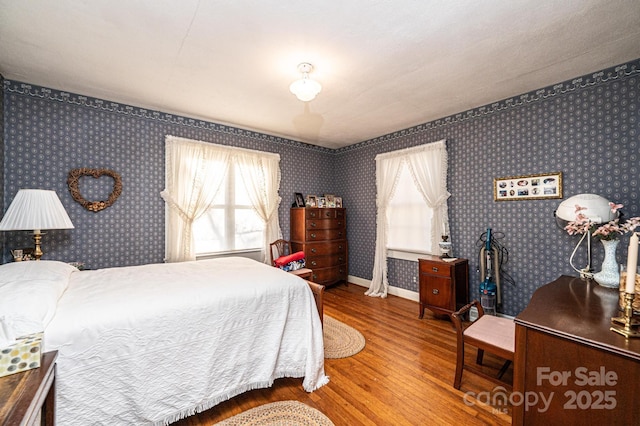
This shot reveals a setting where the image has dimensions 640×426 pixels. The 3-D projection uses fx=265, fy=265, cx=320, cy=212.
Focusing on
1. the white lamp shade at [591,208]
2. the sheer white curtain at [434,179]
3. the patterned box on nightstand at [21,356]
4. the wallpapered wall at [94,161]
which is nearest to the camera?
the patterned box on nightstand at [21,356]

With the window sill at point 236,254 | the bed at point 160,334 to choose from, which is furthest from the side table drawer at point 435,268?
the window sill at point 236,254

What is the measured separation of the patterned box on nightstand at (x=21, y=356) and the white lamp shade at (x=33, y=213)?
6.16 feet

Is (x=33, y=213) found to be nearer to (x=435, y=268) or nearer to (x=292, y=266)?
(x=292, y=266)

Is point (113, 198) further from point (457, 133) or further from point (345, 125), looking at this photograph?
point (457, 133)

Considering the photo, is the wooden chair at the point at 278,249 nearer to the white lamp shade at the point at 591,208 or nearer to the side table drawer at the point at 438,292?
the side table drawer at the point at 438,292

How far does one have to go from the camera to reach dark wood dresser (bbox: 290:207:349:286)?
177 inches

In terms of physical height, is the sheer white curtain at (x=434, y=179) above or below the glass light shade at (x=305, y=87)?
below

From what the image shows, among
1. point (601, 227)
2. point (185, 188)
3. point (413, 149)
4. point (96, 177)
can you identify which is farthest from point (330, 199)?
point (601, 227)

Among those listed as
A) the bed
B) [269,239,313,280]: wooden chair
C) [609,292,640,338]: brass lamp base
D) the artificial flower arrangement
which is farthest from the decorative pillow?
[609,292,640,338]: brass lamp base

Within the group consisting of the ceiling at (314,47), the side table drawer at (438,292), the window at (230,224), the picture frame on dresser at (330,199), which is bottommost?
the side table drawer at (438,292)

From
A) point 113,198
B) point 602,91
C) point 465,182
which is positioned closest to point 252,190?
point 113,198

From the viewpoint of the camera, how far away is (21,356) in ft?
3.08

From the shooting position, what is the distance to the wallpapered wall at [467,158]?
2529 mm

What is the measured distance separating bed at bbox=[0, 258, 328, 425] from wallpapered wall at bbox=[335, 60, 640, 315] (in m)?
2.51
